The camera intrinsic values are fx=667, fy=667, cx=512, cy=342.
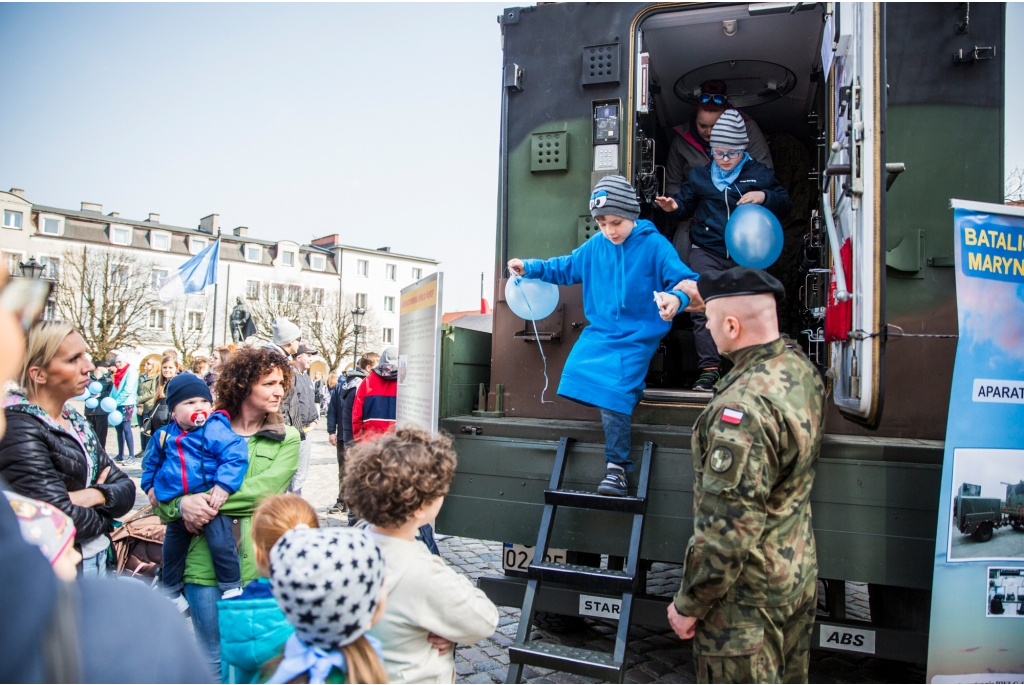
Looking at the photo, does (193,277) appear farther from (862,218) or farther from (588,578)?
(862,218)

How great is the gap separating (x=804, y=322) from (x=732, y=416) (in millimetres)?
2969

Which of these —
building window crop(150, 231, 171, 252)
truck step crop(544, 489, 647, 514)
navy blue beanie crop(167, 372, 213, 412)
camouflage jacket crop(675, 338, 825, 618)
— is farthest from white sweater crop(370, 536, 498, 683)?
building window crop(150, 231, 171, 252)

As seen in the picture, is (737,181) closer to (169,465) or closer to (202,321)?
(169,465)

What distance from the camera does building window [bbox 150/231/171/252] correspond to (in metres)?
51.9

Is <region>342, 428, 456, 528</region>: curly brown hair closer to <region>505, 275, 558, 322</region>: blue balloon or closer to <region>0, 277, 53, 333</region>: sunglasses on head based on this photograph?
<region>0, 277, 53, 333</region>: sunglasses on head

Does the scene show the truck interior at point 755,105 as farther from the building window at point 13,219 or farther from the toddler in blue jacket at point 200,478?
the building window at point 13,219

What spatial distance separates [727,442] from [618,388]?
1147 millimetres

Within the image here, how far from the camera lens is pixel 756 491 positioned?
85.4 inches

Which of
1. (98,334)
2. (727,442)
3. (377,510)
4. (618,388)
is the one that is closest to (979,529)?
(727,442)

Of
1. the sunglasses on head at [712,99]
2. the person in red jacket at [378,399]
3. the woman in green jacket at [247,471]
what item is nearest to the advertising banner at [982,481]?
the sunglasses on head at [712,99]

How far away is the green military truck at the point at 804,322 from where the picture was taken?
2.83 meters

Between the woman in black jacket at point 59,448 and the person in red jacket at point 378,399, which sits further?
the person in red jacket at point 378,399

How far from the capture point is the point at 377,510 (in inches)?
71.7

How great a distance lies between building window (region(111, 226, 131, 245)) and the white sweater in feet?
185
